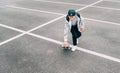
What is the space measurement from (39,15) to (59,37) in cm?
374

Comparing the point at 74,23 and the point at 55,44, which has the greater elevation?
the point at 74,23

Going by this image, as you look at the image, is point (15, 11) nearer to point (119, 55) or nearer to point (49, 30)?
point (49, 30)

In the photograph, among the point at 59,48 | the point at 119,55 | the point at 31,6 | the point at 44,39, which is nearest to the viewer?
the point at 119,55

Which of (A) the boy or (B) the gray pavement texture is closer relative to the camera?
(B) the gray pavement texture

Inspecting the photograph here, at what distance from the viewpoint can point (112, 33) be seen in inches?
301

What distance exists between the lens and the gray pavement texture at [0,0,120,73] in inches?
215

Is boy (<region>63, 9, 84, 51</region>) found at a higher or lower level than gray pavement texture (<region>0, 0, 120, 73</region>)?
higher

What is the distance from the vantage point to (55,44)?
22.9 feet

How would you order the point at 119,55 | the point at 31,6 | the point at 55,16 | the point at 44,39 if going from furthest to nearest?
the point at 31,6, the point at 55,16, the point at 44,39, the point at 119,55

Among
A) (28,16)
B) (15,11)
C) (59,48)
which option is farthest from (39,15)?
(59,48)

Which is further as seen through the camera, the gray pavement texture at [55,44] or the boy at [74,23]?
the boy at [74,23]

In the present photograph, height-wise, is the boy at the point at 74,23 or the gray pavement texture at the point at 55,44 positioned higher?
the boy at the point at 74,23

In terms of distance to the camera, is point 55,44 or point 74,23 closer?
point 74,23

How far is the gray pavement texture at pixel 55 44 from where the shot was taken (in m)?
5.45
